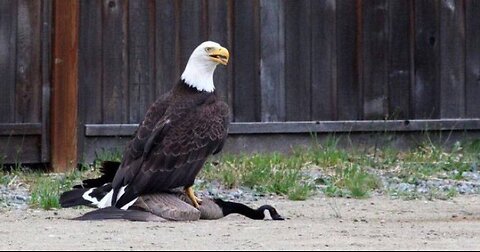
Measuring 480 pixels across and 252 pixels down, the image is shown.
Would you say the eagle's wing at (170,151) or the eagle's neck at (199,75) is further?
the eagle's neck at (199,75)

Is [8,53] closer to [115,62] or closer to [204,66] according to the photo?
[115,62]

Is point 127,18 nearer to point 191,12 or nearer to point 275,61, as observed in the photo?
point 191,12

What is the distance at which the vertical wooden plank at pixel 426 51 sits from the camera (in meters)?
12.2

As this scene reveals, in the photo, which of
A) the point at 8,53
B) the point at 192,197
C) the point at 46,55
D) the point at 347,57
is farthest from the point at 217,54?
the point at 347,57

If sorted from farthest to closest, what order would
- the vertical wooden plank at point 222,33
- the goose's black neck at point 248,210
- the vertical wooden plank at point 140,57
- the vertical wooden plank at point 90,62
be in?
the vertical wooden plank at point 222,33
the vertical wooden plank at point 140,57
the vertical wooden plank at point 90,62
the goose's black neck at point 248,210

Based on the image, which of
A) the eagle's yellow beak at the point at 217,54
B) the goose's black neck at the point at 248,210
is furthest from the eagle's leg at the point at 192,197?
the eagle's yellow beak at the point at 217,54

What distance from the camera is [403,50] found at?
12.2m

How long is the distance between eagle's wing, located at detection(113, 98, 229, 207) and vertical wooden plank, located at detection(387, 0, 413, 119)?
2927 mm

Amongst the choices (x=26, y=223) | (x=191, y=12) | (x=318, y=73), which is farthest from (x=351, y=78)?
(x=26, y=223)

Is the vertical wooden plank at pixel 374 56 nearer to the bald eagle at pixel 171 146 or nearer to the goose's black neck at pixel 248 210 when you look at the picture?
the bald eagle at pixel 171 146

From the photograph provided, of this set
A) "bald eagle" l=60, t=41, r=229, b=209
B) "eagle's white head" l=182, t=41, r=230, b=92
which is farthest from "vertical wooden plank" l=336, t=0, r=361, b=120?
"bald eagle" l=60, t=41, r=229, b=209

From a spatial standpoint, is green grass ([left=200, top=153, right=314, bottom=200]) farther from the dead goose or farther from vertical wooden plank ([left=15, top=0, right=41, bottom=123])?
vertical wooden plank ([left=15, top=0, right=41, bottom=123])

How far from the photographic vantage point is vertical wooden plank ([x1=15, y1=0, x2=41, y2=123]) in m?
11.4

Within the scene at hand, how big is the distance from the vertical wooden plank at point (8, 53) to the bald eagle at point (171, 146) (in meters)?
2.04
